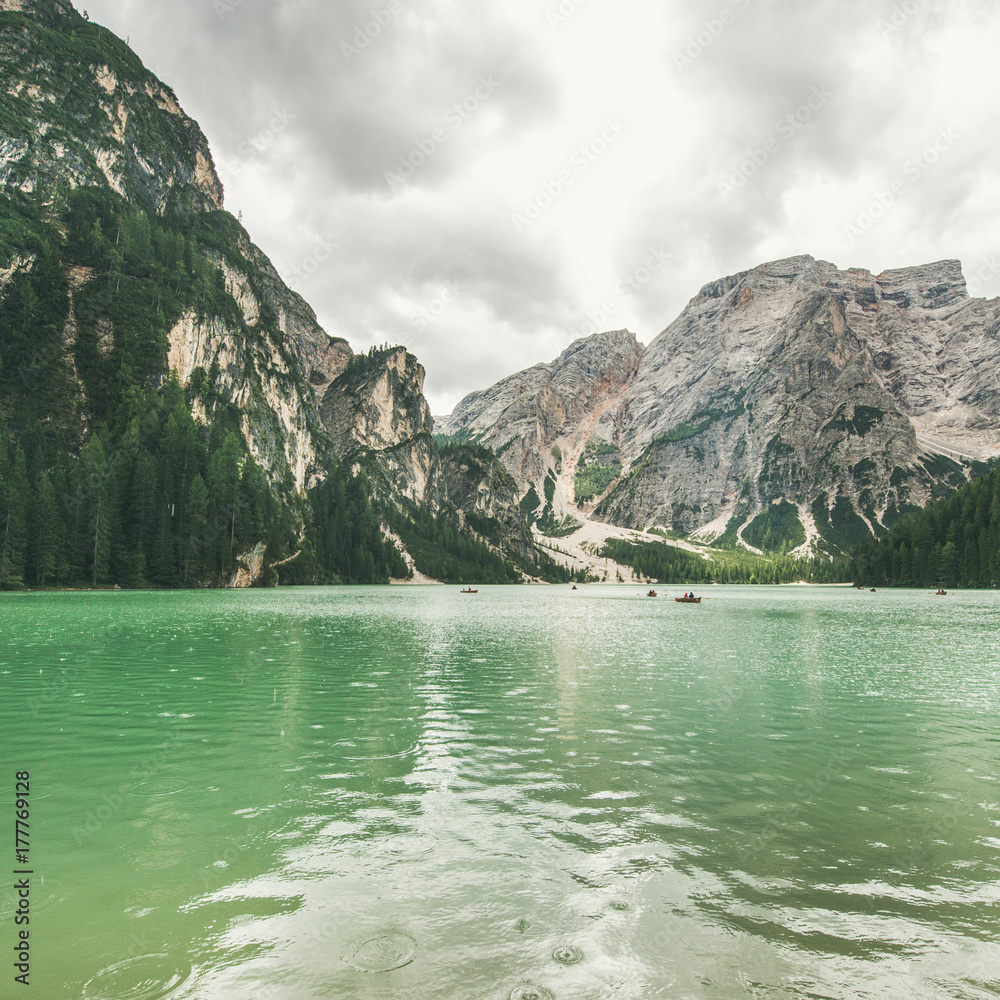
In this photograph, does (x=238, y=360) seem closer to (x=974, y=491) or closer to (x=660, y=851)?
(x=660, y=851)

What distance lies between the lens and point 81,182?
186 metres

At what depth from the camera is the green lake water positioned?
7.85 m

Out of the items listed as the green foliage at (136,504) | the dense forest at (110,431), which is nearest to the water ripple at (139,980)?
the dense forest at (110,431)

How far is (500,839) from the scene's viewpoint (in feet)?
39.6

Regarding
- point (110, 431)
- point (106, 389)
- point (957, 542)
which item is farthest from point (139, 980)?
point (957, 542)

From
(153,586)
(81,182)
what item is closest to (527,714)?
(153,586)

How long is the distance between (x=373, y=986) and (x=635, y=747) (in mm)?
13213

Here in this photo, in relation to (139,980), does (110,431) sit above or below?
above

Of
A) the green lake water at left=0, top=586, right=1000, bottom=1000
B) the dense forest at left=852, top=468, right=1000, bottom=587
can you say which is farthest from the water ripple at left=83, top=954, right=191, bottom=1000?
the dense forest at left=852, top=468, right=1000, bottom=587

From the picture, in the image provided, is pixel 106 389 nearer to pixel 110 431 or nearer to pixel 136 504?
pixel 110 431

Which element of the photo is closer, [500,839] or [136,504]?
[500,839]

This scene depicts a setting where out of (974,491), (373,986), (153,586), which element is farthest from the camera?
(974,491)

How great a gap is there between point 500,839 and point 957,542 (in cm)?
21126

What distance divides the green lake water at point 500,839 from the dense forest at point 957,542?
17433 cm
